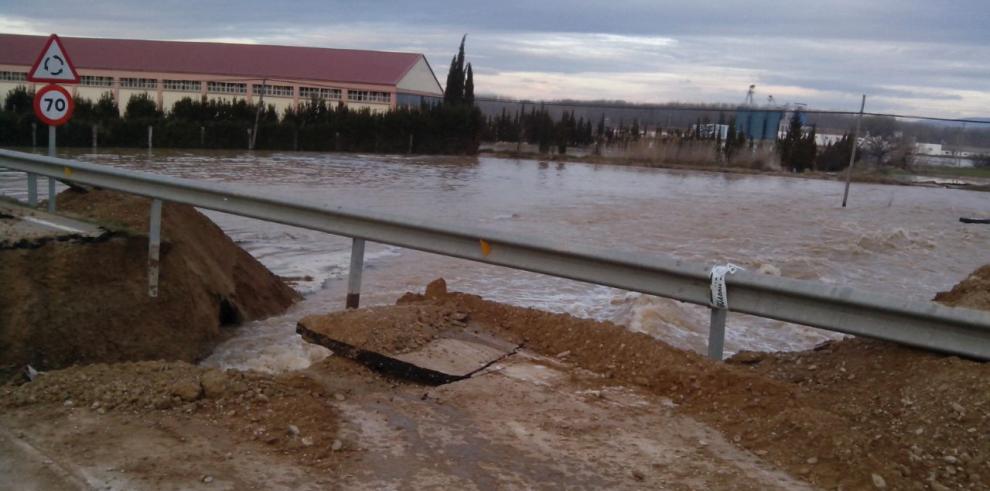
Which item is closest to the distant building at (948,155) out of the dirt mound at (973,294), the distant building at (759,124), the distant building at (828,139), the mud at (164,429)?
the distant building at (828,139)

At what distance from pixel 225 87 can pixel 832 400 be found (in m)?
56.1

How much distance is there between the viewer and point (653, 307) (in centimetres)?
925

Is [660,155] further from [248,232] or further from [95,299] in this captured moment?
[95,299]

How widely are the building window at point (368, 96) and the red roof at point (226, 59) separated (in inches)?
28.3

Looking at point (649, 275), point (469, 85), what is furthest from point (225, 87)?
point (649, 275)

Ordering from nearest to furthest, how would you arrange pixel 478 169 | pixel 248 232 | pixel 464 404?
pixel 464 404 → pixel 248 232 → pixel 478 169

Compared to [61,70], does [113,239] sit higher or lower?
lower

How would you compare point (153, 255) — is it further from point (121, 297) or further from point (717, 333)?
point (717, 333)

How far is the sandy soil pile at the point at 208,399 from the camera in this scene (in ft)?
14.0

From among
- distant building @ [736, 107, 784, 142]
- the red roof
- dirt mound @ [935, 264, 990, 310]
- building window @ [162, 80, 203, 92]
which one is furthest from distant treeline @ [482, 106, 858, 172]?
dirt mound @ [935, 264, 990, 310]

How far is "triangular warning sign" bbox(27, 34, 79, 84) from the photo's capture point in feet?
34.8

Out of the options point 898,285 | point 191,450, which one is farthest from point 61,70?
point 898,285

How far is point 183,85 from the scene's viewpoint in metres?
56.7

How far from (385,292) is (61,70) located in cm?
494
